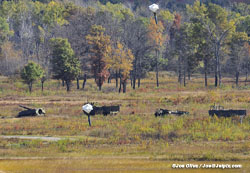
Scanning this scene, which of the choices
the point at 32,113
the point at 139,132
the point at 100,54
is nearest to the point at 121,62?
the point at 100,54

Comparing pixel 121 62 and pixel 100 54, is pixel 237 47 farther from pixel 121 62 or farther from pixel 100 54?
pixel 100 54

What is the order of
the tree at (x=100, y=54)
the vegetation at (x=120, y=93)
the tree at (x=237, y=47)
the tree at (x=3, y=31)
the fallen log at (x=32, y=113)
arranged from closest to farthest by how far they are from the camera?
the vegetation at (x=120, y=93) < the fallen log at (x=32, y=113) < the tree at (x=100, y=54) < the tree at (x=237, y=47) < the tree at (x=3, y=31)

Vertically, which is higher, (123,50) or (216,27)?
(216,27)

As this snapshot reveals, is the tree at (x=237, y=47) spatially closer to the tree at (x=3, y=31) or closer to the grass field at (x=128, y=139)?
the grass field at (x=128, y=139)

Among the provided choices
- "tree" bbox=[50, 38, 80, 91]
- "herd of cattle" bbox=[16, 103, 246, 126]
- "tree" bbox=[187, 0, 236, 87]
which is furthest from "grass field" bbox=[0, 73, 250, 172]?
"tree" bbox=[187, 0, 236, 87]

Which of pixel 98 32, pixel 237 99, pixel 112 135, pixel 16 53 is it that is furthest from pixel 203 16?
pixel 112 135

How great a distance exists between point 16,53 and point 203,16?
43.7 m

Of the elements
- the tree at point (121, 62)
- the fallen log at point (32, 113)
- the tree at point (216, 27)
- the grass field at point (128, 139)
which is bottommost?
the grass field at point (128, 139)

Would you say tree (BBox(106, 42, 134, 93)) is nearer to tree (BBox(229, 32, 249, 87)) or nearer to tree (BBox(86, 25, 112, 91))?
tree (BBox(86, 25, 112, 91))

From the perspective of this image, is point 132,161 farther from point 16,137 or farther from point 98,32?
point 98,32

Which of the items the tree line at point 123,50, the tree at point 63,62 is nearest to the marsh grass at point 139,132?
the tree at point 63,62

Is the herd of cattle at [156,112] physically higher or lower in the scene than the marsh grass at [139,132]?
higher

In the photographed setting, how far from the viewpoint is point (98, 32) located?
245 feet

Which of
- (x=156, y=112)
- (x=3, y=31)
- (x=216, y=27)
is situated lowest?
(x=156, y=112)
